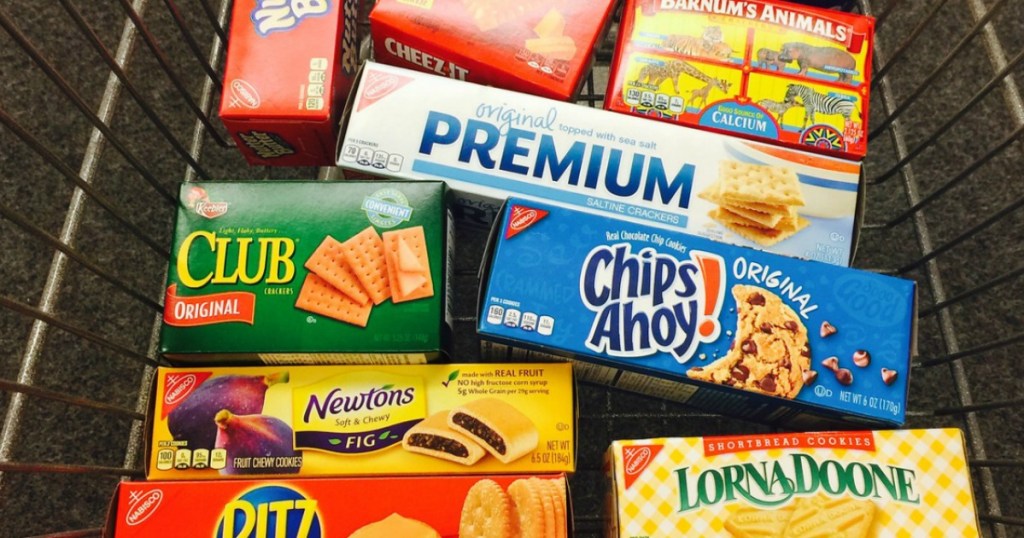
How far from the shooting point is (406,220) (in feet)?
3.88

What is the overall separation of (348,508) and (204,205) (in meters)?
0.51

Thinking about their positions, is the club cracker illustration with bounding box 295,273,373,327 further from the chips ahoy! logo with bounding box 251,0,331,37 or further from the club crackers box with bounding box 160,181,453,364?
the chips ahoy! logo with bounding box 251,0,331,37

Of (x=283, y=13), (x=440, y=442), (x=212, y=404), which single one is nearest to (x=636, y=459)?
(x=440, y=442)

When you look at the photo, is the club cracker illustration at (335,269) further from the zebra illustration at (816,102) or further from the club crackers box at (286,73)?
the zebra illustration at (816,102)

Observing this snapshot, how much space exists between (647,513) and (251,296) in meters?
0.64

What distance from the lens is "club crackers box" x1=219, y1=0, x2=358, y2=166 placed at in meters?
1.28

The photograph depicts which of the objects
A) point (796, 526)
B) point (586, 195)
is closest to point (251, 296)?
point (586, 195)

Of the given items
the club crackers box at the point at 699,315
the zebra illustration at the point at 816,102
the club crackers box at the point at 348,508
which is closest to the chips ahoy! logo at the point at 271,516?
the club crackers box at the point at 348,508

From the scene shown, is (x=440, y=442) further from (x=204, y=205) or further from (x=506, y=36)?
(x=506, y=36)

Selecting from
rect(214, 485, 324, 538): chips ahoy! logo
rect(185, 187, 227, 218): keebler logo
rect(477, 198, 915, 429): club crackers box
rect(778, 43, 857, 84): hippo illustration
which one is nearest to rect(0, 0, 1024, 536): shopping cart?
rect(778, 43, 857, 84): hippo illustration

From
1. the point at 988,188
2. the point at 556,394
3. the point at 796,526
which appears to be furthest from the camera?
the point at 988,188

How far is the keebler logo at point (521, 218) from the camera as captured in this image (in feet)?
3.73

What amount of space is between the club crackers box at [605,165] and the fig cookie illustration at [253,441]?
41 cm

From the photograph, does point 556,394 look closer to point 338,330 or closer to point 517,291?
point 517,291
